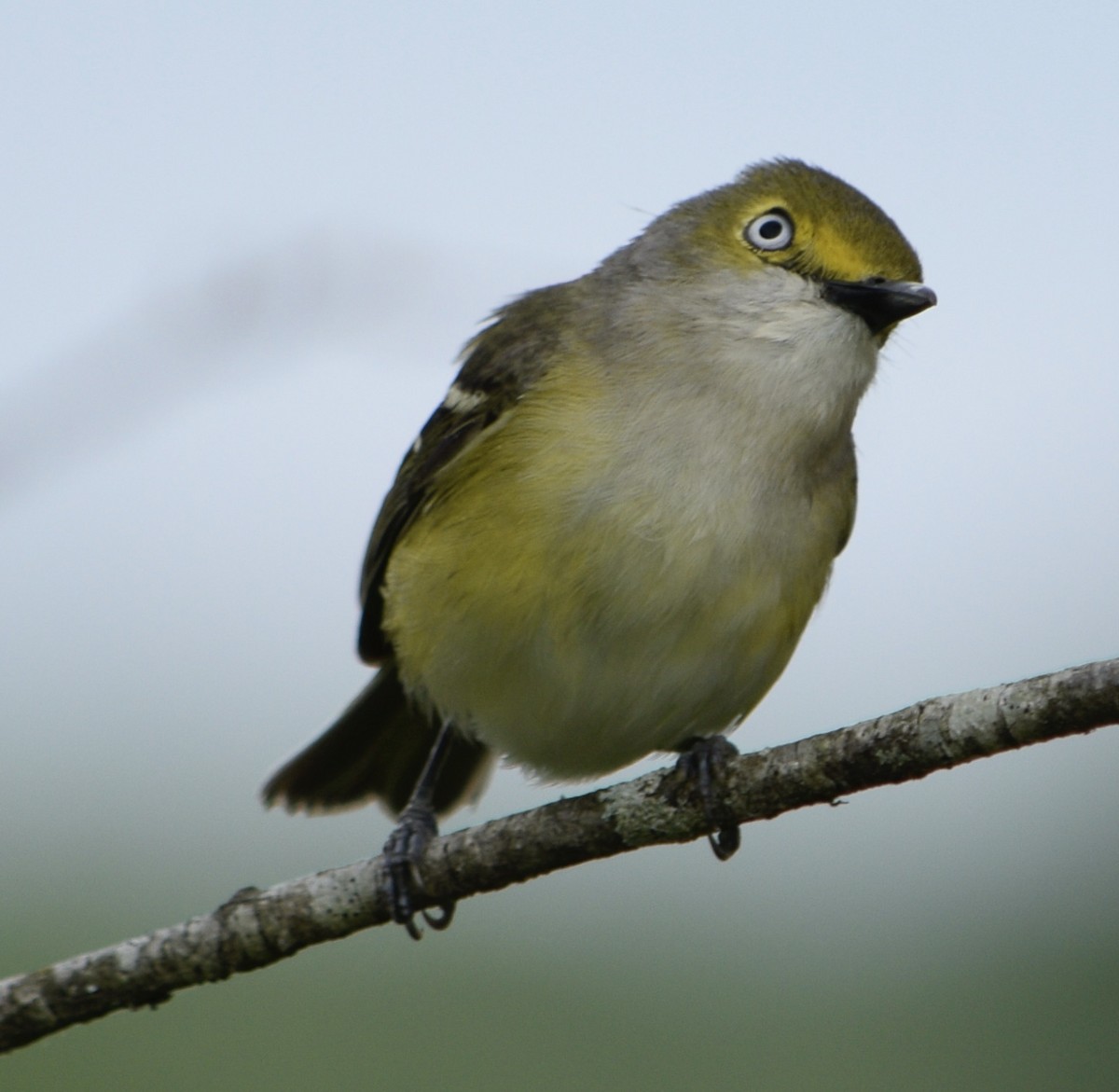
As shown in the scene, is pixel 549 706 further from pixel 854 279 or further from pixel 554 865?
pixel 854 279

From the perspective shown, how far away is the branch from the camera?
136 inches

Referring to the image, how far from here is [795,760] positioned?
338cm

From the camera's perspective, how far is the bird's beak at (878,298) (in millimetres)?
4613

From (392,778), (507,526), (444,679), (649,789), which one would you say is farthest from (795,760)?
(392,778)

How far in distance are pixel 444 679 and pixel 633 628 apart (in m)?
0.78

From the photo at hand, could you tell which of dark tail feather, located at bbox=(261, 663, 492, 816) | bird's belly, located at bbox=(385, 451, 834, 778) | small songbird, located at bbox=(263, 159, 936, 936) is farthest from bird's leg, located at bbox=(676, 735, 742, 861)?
dark tail feather, located at bbox=(261, 663, 492, 816)

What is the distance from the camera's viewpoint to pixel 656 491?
4.53m

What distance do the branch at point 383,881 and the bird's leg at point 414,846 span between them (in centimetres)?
8

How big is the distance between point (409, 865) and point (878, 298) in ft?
7.62

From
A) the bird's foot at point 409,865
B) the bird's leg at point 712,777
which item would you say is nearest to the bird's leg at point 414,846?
the bird's foot at point 409,865

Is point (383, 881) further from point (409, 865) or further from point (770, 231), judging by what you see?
point (770, 231)

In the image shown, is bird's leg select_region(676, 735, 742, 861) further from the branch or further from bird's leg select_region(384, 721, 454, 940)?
bird's leg select_region(384, 721, 454, 940)

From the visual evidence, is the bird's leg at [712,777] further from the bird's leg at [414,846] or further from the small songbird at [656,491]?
the bird's leg at [414,846]

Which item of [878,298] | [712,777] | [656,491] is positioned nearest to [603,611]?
[656,491]
